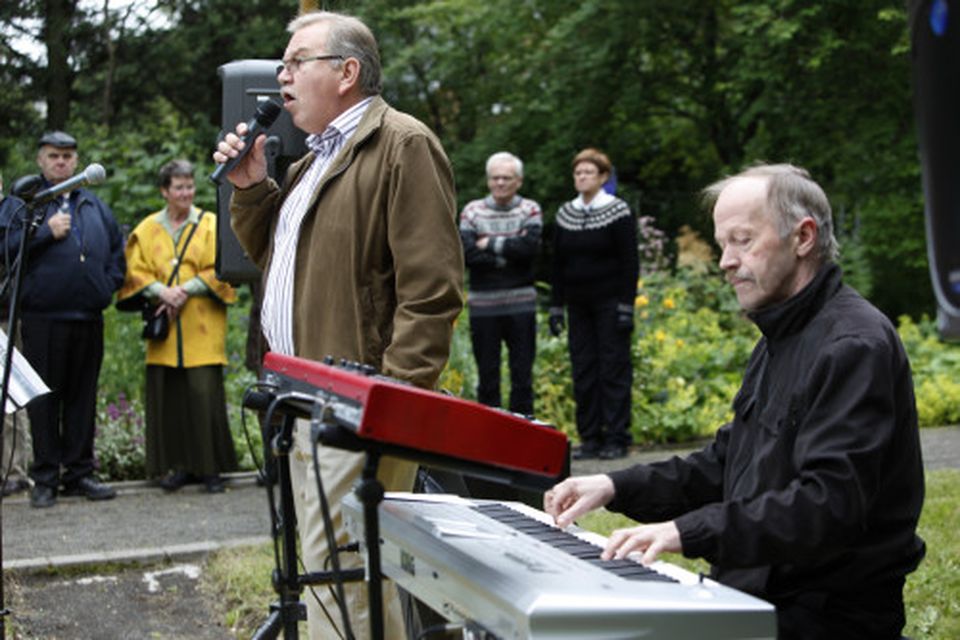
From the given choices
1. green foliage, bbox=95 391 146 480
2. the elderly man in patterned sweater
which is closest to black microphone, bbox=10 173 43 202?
green foliage, bbox=95 391 146 480

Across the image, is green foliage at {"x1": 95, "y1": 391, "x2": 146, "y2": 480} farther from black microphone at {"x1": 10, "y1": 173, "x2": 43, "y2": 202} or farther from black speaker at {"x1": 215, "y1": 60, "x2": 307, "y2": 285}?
black microphone at {"x1": 10, "y1": 173, "x2": 43, "y2": 202}

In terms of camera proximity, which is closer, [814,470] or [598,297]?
[814,470]

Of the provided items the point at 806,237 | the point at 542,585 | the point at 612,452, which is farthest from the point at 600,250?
the point at 542,585

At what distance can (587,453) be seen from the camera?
950 cm

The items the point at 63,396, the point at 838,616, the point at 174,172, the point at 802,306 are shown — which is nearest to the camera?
the point at 838,616

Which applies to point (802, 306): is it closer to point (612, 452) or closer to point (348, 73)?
point (348, 73)

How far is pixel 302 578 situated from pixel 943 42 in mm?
1932

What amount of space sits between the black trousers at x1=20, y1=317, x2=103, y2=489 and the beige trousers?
4.60 metres

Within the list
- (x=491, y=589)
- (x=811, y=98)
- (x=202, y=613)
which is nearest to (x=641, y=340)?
(x=202, y=613)

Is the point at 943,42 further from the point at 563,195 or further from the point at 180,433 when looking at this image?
the point at 563,195

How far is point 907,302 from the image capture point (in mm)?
20578

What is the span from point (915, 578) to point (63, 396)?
5.24 metres

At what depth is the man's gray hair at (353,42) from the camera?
4000mm

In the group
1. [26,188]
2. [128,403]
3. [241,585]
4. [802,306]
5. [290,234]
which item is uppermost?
[26,188]
